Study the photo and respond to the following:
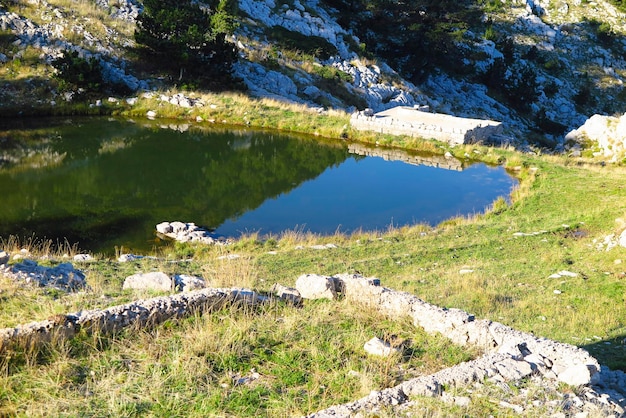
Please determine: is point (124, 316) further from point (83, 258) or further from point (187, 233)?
point (187, 233)

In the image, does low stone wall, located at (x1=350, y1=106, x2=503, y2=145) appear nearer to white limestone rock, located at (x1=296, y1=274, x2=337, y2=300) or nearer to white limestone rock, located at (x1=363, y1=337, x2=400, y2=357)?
white limestone rock, located at (x1=296, y1=274, x2=337, y2=300)

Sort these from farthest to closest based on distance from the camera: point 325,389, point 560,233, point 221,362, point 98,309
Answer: point 560,233 < point 98,309 < point 221,362 < point 325,389

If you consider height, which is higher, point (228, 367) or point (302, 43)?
point (228, 367)

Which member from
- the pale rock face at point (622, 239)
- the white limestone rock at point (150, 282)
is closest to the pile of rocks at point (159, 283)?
the white limestone rock at point (150, 282)

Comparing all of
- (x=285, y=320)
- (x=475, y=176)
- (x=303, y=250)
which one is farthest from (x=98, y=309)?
(x=475, y=176)

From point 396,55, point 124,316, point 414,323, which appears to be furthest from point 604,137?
point 124,316

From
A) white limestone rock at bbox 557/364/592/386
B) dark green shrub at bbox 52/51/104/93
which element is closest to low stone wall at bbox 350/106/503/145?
dark green shrub at bbox 52/51/104/93

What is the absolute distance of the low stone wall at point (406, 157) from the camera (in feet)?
90.5

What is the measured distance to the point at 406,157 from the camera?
94.6 feet

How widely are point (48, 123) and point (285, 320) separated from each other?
2619cm

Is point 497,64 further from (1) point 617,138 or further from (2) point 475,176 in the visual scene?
(2) point 475,176

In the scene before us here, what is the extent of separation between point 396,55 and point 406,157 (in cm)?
2905

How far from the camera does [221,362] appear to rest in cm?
656

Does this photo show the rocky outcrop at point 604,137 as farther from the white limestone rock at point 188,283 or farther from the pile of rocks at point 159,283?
the pile of rocks at point 159,283
